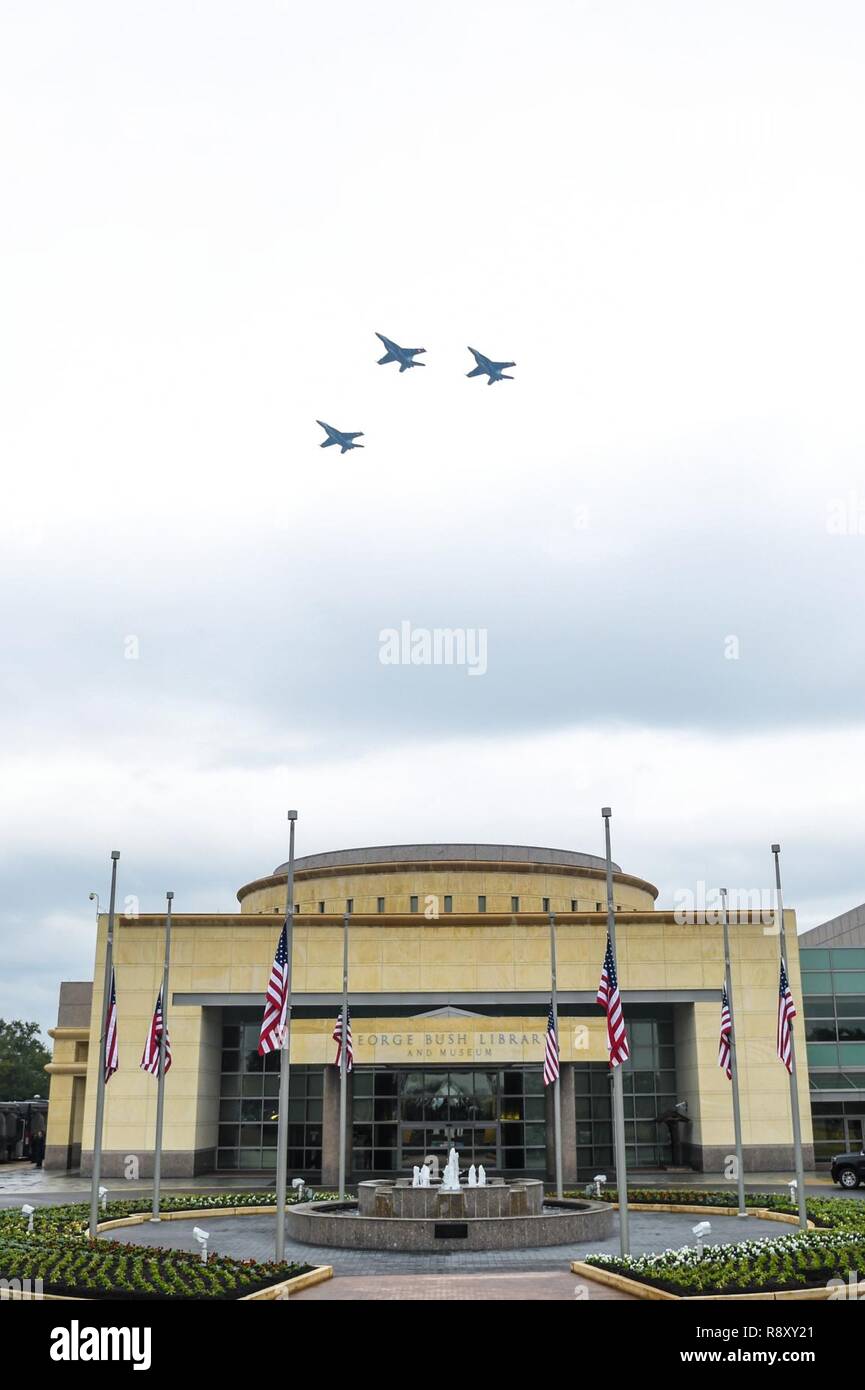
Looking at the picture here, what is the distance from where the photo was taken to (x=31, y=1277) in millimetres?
20578

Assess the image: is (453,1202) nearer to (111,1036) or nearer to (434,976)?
(111,1036)

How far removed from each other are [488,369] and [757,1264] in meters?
23.8

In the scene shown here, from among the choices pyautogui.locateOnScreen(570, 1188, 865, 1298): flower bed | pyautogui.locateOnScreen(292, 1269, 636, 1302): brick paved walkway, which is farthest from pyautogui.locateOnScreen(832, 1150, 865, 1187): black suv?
pyautogui.locateOnScreen(292, 1269, 636, 1302): brick paved walkway

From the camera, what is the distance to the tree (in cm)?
11762

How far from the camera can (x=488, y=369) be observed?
3472 cm

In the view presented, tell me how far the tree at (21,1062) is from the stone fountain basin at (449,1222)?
79939mm

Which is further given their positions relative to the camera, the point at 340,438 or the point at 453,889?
the point at 453,889

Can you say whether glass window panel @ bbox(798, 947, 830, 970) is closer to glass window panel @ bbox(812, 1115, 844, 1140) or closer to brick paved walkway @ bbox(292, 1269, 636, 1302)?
glass window panel @ bbox(812, 1115, 844, 1140)

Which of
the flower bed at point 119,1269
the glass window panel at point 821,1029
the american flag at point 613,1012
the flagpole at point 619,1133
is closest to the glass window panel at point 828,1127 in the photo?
the glass window panel at point 821,1029

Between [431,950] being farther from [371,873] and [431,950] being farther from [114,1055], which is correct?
[114,1055]

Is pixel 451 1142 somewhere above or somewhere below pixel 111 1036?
below

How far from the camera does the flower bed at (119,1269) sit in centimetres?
1930

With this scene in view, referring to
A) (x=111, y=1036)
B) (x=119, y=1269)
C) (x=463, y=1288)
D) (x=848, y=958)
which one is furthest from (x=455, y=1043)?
(x=119, y=1269)
